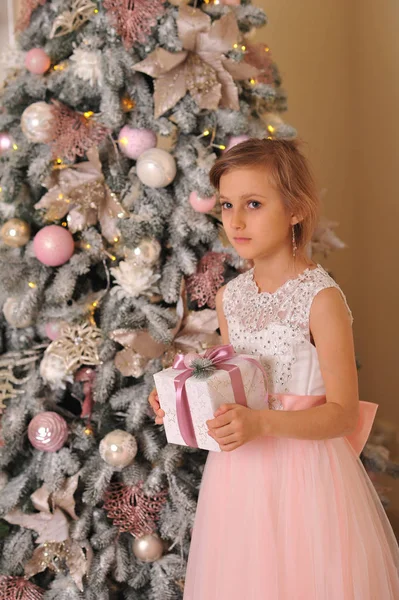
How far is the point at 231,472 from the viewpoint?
3.70ft

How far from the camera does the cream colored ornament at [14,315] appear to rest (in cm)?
149

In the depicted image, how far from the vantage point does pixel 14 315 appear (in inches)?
58.9

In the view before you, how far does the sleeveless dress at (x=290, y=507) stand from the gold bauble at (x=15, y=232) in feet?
2.11

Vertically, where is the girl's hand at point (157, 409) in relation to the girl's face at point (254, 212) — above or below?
below

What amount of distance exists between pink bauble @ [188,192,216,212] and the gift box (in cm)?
46

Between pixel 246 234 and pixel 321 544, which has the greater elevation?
pixel 246 234

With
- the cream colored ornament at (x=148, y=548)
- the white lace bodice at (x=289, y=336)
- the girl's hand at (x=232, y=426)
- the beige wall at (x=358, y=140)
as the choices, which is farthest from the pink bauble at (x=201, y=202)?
the beige wall at (x=358, y=140)

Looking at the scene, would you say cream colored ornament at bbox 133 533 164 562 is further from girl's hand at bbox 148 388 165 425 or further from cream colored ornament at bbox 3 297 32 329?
cream colored ornament at bbox 3 297 32 329

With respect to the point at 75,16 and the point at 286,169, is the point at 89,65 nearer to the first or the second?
the point at 75,16

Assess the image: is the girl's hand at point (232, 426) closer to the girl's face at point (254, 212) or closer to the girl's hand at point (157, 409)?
the girl's hand at point (157, 409)

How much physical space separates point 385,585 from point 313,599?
0.14 metres

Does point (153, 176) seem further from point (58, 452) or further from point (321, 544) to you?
point (321, 544)

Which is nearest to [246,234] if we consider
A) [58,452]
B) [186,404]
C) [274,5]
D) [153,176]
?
[186,404]

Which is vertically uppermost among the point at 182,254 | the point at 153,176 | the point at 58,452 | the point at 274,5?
the point at 274,5
